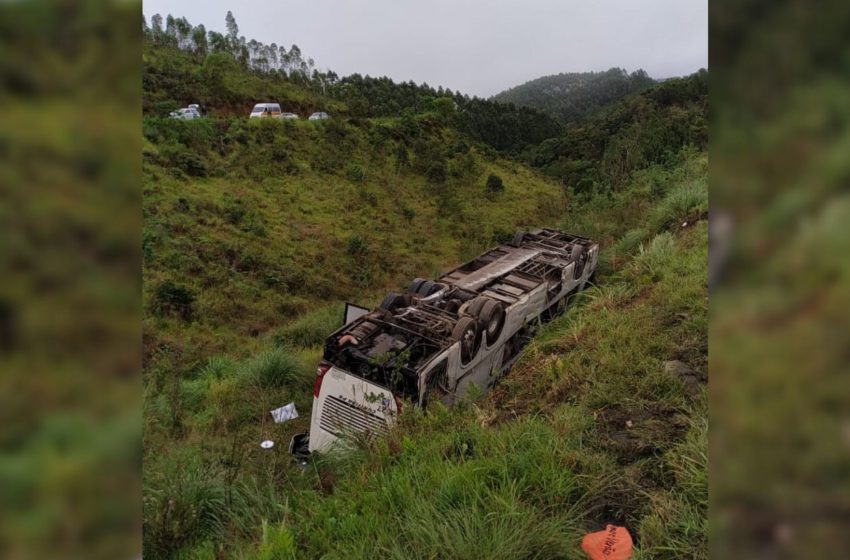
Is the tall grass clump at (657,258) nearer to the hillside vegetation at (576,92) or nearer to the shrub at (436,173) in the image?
the shrub at (436,173)

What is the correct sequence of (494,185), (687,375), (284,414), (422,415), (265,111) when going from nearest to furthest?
(687,375) < (422,415) < (284,414) < (494,185) < (265,111)

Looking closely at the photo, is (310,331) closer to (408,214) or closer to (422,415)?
(422,415)

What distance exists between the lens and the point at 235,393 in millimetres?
7621

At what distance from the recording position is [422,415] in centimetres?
434

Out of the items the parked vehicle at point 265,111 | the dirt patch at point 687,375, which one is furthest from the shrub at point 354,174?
the dirt patch at point 687,375

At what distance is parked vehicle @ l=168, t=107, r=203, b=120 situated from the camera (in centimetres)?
2341

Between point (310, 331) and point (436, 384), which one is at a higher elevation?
point (436, 384)

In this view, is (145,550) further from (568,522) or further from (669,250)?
(669,250)

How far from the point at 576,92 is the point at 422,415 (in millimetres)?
96434

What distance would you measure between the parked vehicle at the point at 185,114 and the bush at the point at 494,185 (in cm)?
1577

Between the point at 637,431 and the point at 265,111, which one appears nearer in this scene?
the point at 637,431

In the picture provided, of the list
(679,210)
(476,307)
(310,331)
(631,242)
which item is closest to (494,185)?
(631,242)

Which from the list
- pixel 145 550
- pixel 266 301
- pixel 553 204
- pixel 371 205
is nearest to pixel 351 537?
pixel 145 550

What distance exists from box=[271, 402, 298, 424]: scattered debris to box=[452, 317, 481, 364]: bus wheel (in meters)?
2.46
